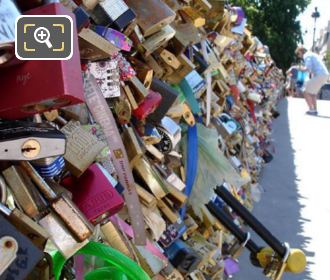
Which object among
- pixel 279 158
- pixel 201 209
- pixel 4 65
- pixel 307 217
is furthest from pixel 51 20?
pixel 279 158

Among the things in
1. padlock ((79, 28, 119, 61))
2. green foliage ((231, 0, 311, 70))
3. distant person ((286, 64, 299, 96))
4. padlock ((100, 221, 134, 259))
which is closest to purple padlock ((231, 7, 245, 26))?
padlock ((79, 28, 119, 61))

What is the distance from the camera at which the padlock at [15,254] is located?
831 millimetres

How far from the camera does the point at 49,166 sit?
1079mm

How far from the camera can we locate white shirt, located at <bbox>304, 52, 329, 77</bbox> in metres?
12.4

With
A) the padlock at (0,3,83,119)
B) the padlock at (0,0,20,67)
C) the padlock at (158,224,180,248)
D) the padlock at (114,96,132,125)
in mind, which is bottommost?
the padlock at (158,224,180,248)

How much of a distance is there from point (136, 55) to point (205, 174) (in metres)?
0.66

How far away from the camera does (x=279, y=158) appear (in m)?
7.59

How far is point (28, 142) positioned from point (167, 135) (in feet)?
3.42

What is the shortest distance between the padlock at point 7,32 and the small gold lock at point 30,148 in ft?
0.41

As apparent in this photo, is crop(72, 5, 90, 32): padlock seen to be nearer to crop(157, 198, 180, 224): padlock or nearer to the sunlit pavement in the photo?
crop(157, 198, 180, 224): padlock

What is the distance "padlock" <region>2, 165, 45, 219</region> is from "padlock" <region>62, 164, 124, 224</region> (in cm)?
16

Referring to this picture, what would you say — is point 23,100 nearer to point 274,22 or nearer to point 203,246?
point 203,246

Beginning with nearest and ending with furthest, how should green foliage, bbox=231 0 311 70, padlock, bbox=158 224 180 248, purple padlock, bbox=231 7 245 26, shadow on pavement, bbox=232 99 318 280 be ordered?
padlock, bbox=158 224 180 248 < shadow on pavement, bbox=232 99 318 280 < purple padlock, bbox=231 7 245 26 < green foliage, bbox=231 0 311 70

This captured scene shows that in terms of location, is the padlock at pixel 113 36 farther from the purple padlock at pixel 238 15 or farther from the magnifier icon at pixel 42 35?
the purple padlock at pixel 238 15
